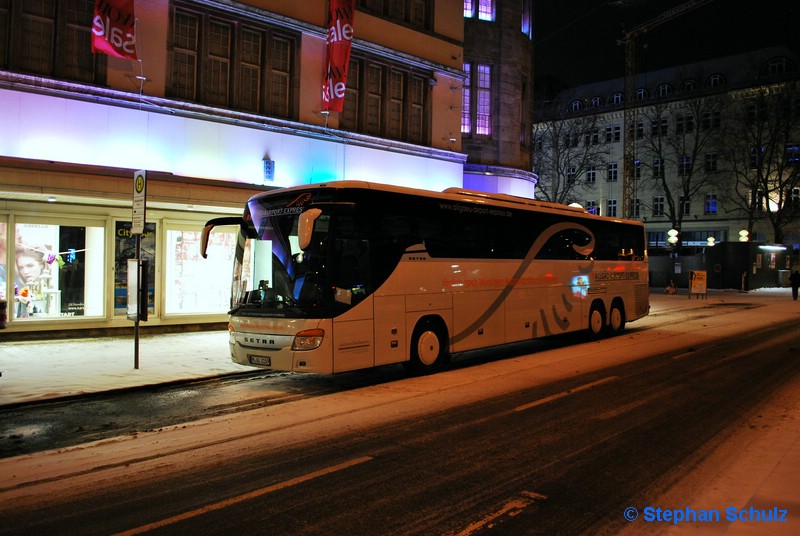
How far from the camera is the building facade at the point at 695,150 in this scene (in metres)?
51.5

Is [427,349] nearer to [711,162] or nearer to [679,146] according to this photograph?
[679,146]

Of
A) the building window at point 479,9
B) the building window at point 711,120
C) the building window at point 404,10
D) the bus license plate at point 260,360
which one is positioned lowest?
the bus license plate at point 260,360

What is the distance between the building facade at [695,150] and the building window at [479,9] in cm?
2205

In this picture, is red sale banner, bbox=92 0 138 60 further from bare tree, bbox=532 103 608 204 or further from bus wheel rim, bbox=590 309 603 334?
bare tree, bbox=532 103 608 204

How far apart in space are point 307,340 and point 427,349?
116 inches

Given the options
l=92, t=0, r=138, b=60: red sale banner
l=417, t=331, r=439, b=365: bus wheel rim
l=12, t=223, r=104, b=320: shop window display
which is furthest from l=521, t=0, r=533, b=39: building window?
l=12, t=223, r=104, b=320: shop window display

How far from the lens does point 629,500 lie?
543 centimetres

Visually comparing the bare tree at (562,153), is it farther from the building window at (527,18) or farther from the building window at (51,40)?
the building window at (51,40)

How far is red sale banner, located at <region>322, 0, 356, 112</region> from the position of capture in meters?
19.0

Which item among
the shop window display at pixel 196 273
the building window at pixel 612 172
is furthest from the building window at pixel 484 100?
the building window at pixel 612 172

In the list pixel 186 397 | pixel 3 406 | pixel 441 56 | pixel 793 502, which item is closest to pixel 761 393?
pixel 793 502

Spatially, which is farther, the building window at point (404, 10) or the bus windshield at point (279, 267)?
the building window at point (404, 10)

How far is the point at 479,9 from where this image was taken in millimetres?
28062

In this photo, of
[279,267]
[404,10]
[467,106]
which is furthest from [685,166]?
[279,267]
